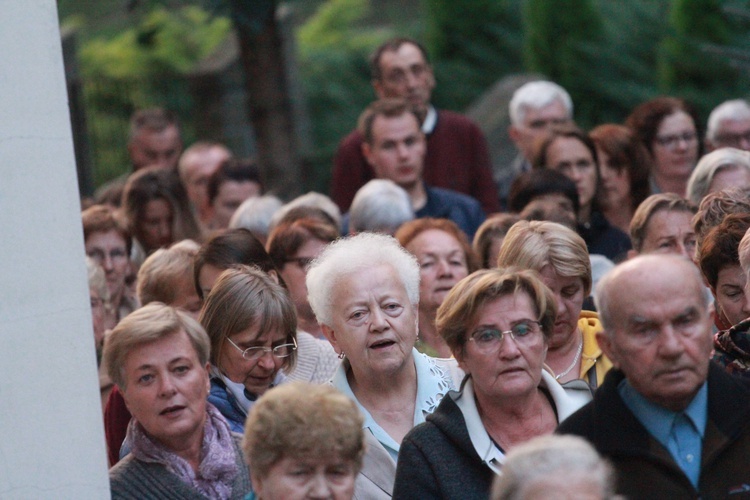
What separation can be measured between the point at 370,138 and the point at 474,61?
893 cm

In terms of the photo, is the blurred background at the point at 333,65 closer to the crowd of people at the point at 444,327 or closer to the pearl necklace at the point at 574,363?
the crowd of people at the point at 444,327

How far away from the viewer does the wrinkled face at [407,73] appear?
9.65 metres

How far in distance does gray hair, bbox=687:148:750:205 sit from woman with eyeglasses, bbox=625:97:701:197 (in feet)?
5.78

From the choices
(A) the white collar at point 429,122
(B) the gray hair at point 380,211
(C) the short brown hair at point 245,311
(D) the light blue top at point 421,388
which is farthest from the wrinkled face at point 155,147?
(D) the light blue top at point 421,388

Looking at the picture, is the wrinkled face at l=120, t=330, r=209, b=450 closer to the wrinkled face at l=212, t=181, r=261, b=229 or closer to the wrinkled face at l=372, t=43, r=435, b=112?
the wrinkled face at l=212, t=181, r=261, b=229

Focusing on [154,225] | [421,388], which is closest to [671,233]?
[421,388]

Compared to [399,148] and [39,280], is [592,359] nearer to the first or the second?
[39,280]

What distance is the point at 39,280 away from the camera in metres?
3.88

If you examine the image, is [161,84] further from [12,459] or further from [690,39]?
[12,459]

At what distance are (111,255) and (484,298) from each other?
11.4 ft

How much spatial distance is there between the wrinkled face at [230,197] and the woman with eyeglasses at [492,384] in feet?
15.4

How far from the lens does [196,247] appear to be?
7.01 metres

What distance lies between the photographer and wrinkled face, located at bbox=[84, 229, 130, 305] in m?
7.68

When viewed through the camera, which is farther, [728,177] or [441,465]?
[728,177]
